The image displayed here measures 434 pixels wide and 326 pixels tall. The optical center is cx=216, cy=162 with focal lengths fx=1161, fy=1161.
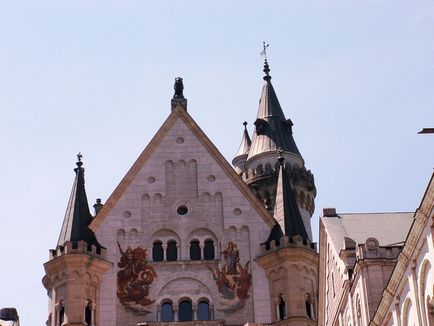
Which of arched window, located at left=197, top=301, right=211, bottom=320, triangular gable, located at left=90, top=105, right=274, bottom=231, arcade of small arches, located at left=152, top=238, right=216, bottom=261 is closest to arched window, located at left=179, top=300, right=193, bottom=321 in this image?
arched window, located at left=197, top=301, right=211, bottom=320

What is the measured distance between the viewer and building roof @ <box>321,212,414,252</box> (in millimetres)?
43938

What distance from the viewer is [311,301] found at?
5678 centimetres

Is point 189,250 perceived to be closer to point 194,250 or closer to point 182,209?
point 194,250

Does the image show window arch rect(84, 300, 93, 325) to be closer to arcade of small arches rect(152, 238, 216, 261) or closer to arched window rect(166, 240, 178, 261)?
arcade of small arches rect(152, 238, 216, 261)

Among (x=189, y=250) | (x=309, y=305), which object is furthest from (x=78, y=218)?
(x=309, y=305)

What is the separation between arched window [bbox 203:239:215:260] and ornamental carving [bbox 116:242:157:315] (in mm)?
2859

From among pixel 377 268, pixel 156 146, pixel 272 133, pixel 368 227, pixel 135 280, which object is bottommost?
pixel 377 268

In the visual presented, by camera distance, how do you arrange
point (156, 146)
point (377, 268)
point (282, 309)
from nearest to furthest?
point (377, 268)
point (282, 309)
point (156, 146)

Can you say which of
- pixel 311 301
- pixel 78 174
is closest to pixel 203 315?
pixel 311 301

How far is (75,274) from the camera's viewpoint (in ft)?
186

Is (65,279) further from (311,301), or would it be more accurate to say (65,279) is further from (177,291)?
(311,301)

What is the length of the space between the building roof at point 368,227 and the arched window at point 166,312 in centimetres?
1215

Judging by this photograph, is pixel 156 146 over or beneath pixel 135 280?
over

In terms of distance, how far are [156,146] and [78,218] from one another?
20.1 ft
